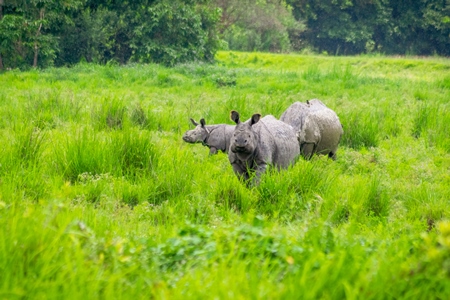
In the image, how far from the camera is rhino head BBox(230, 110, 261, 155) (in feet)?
18.3

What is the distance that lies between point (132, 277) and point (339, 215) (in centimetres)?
255

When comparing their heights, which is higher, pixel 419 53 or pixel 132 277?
pixel 132 277

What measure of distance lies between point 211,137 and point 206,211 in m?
3.22

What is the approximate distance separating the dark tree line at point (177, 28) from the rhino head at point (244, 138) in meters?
15.5

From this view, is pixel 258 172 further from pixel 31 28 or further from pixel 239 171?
pixel 31 28

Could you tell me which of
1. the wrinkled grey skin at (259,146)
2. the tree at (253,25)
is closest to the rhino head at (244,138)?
the wrinkled grey skin at (259,146)

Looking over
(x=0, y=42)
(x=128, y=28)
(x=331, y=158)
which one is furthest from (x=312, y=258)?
(x=128, y=28)

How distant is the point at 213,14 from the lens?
2612 cm

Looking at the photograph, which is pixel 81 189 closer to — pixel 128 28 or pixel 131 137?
pixel 131 137

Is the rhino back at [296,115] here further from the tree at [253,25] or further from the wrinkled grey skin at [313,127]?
the tree at [253,25]

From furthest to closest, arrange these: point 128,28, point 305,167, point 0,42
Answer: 1. point 128,28
2. point 0,42
3. point 305,167

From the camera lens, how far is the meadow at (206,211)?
2711 mm

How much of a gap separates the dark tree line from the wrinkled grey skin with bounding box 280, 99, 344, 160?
14568mm

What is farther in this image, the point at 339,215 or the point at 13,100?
the point at 13,100
